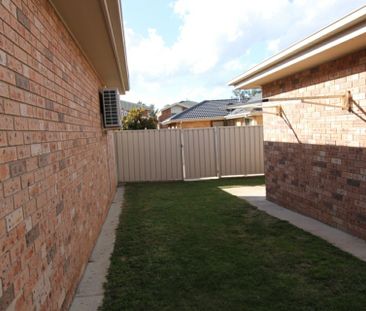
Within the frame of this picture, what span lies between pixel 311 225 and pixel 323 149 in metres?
1.24

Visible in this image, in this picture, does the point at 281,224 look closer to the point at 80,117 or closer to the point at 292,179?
the point at 292,179

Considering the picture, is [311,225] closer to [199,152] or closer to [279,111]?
[279,111]

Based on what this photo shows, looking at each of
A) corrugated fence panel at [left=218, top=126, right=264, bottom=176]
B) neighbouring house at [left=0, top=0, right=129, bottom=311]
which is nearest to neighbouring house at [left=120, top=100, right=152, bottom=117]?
corrugated fence panel at [left=218, top=126, right=264, bottom=176]

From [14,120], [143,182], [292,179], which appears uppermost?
[14,120]

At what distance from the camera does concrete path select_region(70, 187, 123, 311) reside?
3146 millimetres

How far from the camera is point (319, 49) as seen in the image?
174 inches

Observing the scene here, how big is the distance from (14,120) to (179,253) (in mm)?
2933

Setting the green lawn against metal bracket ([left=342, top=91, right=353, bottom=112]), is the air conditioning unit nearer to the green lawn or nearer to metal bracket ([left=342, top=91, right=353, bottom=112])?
the green lawn

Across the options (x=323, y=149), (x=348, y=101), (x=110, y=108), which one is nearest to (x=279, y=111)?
(x=323, y=149)

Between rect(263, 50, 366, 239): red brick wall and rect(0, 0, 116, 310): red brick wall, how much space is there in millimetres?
3675

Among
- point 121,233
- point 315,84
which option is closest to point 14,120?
point 121,233

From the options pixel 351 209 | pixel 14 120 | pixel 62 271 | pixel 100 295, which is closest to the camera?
pixel 14 120

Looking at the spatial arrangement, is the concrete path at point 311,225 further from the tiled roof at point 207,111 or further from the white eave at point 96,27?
the tiled roof at point 207,111

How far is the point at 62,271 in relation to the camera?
2818 millimetres
